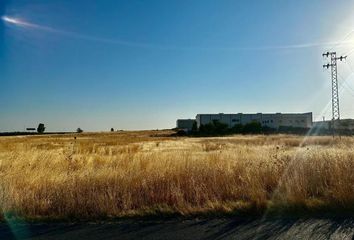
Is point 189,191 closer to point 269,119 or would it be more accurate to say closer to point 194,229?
Answer: point 194,229

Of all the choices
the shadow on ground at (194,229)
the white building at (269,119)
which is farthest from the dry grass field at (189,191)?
the white building at (269,119)

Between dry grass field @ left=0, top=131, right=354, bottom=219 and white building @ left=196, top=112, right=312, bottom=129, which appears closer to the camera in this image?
dry grass field @ left=0, top=131, right=354, bottom=219

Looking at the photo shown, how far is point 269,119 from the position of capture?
15388cm

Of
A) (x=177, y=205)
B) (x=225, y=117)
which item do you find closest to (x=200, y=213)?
(x=177, y=205)

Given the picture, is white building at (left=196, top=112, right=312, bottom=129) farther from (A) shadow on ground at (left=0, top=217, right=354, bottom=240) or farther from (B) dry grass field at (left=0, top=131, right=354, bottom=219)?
(A) shadow on ground at (left=0, top=217, right=354, bottom=240)

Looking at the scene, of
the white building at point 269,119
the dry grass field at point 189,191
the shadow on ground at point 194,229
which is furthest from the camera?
the white building at point 269,119

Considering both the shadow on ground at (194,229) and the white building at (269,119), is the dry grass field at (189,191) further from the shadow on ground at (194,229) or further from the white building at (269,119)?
the white building at (269,119)

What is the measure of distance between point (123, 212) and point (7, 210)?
7.21ft

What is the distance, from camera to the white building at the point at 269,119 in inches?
5989

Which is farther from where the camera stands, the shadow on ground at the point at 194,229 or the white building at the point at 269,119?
the white building at the point at 269,119

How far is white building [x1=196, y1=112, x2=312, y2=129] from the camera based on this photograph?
499 feet

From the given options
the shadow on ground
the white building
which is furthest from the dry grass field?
the white building

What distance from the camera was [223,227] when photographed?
242 inches

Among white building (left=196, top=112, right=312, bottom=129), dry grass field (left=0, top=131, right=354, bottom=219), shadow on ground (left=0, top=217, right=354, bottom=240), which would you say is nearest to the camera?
shadow on ground (left=0, top=217, right=354, bottom=240)
